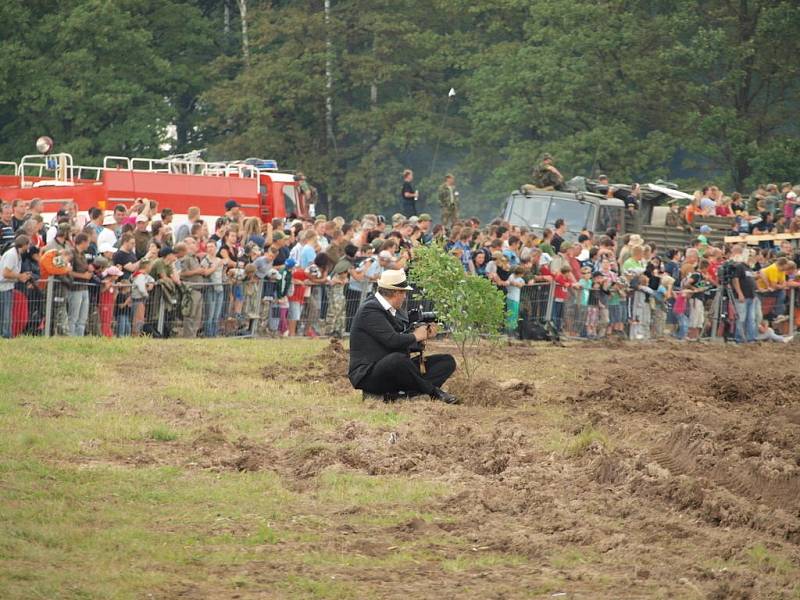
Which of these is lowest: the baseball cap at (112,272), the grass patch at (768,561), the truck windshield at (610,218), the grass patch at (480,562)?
the grass patch at (480,562)

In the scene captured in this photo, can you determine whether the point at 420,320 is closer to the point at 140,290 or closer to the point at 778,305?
the point at 140,290

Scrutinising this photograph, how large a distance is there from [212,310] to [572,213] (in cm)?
1284

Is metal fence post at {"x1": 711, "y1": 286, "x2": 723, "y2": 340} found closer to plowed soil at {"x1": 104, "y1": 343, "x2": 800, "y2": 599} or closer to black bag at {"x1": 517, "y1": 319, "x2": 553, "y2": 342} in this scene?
black bag at {"x1": 517, "y1": 319, "x2": 553, "y2": 342}

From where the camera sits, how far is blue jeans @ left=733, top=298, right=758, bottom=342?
2920cm

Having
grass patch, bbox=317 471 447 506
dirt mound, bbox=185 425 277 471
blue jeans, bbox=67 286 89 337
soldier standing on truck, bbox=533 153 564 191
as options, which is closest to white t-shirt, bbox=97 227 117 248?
blue jeans, bbox=67 286 89 337

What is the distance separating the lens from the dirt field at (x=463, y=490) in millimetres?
9188

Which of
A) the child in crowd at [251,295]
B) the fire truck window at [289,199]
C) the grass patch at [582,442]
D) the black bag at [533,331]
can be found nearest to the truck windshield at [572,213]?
the fire truck window at [289,199]

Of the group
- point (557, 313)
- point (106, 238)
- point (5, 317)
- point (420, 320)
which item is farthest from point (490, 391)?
point (557, 313)

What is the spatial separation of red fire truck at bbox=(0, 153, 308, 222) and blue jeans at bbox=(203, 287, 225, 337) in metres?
6.88

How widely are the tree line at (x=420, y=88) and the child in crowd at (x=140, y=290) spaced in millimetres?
30764

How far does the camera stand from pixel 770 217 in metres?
36.3

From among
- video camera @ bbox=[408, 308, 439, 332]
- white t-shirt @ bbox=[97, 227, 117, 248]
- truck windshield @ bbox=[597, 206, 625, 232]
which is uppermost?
truck windshield @ bbox=[597, 206, 625, 232]

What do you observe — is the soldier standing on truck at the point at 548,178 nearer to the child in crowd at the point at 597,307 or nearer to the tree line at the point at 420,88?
the child in crowd at the point at 597,307

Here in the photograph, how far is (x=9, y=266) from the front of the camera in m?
19.3
